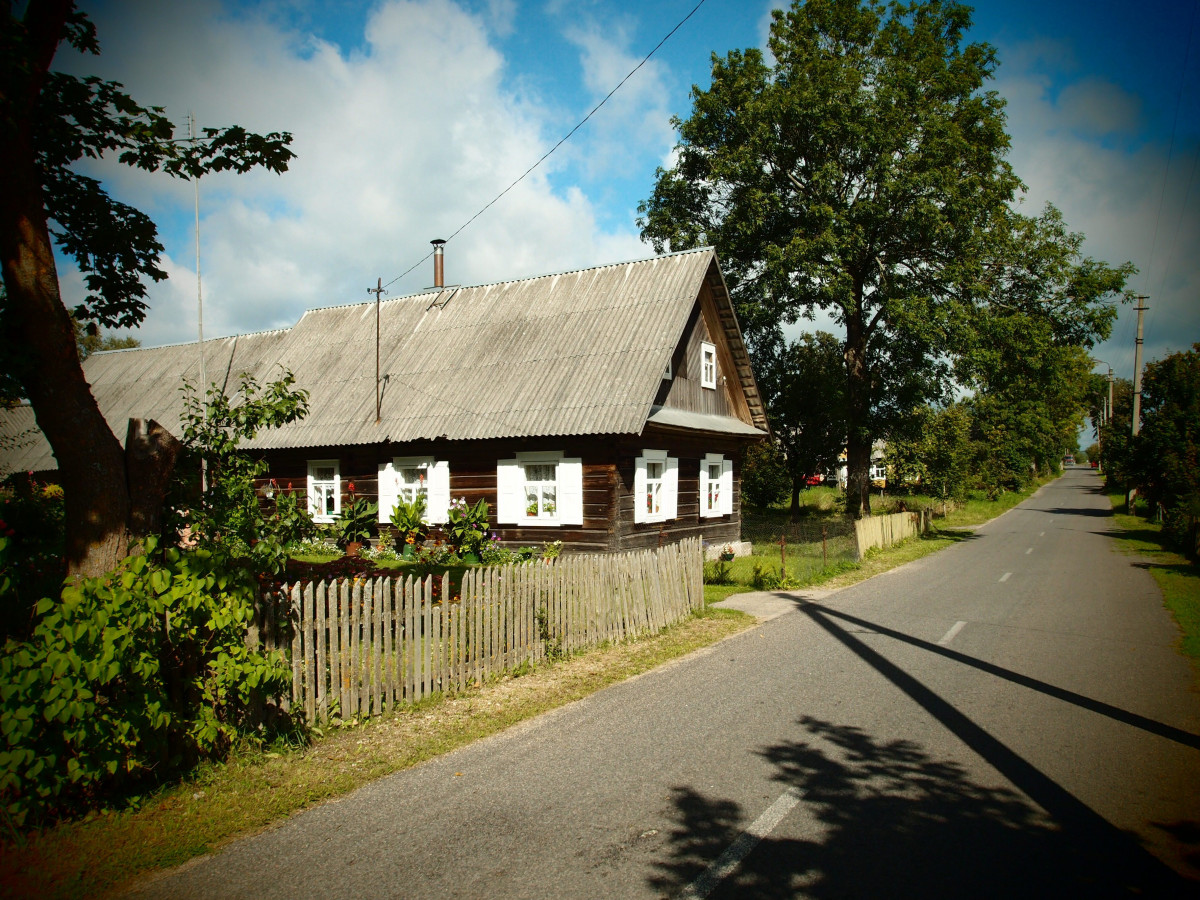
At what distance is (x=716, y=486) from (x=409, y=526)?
9182 millimetres

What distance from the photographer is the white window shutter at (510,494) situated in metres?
17.7

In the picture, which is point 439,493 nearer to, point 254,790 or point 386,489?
point 386,489

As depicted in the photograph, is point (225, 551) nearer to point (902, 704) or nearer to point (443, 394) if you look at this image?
point (902, 704)

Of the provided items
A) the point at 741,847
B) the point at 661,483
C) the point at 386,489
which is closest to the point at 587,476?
the point at 661,483

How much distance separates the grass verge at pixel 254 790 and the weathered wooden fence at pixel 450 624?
26cm

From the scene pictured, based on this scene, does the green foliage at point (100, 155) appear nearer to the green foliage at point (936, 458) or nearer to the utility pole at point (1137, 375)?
the green foliage at point (936, 458)

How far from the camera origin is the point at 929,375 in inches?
1023

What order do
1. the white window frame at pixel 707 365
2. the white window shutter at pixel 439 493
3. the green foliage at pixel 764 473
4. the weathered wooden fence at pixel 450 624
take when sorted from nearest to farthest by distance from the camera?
the weathered wooden fence at pixel 450 624 < the white window shutter at pixel 439 493 < the white window frame at pixel 707 365 < the green foliage at pixel 764 473

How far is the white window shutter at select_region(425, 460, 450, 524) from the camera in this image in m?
18.8

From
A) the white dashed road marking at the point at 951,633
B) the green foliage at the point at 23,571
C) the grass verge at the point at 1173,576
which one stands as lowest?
the grass verge at the point at 1173,576

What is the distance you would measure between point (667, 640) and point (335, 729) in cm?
524

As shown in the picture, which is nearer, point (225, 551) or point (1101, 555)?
point (225, 551)

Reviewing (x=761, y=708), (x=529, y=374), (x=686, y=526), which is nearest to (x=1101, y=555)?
(x=686, y=526)

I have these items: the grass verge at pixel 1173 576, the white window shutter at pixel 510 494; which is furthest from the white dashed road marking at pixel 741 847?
the white window shutter at pixel 510 494
